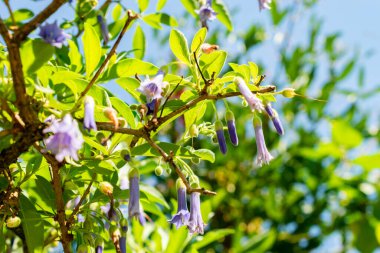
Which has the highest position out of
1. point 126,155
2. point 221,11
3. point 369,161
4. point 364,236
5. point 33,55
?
point 33,55

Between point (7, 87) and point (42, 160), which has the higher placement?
point (7, 87)

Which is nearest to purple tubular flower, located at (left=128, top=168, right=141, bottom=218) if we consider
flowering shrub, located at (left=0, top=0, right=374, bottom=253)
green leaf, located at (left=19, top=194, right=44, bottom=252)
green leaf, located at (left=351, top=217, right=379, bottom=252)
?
flowering shrub, located at (left=0, top=0, right=374, bottom=253)

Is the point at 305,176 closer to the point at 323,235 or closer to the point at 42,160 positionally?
the point at 323,235

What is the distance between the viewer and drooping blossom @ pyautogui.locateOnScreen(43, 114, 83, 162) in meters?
0.92

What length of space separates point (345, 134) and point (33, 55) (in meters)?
1.98

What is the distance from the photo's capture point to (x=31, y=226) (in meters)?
1.23

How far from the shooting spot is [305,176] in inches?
124

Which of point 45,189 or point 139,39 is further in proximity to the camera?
point 139,39

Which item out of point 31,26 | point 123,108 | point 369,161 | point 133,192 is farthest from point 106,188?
point 369,161

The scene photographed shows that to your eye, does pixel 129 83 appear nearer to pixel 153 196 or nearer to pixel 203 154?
pixel 203 154

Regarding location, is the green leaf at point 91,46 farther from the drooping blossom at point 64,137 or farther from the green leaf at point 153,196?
the green leaf at point 153,196

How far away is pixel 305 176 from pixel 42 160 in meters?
2.13

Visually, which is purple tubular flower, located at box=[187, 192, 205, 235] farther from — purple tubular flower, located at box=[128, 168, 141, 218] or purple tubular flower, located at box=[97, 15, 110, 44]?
purple tubular flower, located at box=[97, 15, 110, 44]

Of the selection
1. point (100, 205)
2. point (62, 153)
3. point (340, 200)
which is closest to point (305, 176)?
Answer: point (340, 200)
